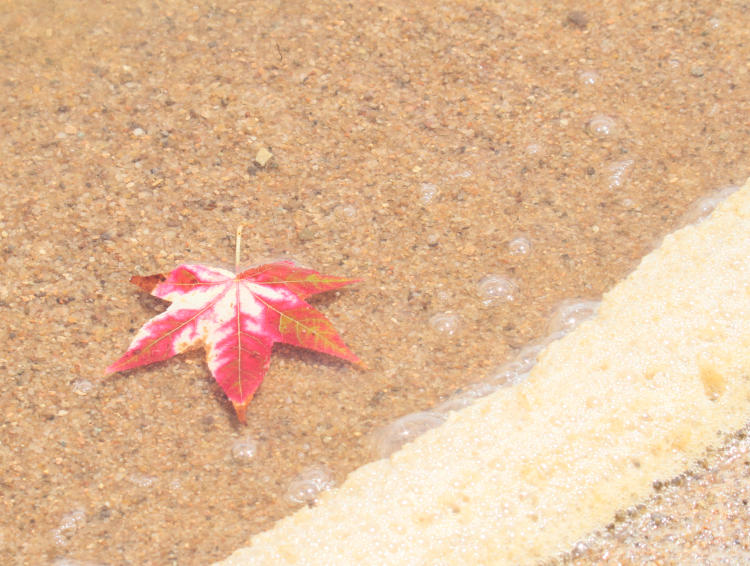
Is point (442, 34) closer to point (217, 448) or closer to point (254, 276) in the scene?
point (254, 276)

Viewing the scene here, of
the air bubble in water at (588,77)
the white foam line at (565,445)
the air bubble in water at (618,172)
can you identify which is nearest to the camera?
the white foam line at (565,445)

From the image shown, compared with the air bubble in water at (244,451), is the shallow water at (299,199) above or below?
above

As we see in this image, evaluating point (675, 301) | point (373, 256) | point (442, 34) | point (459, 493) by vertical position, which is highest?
point (442, 34)

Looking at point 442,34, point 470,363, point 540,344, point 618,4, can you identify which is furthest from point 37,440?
point 618,4

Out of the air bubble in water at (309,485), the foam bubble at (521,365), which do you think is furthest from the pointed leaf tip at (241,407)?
the foam bubble at (521,365)

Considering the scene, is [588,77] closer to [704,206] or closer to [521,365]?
[704,206]

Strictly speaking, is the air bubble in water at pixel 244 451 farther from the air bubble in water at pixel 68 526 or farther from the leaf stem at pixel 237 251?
the leaf stem at pixel 237 251

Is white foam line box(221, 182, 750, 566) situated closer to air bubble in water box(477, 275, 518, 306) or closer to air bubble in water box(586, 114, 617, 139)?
air bubble in water box(477, 275, 518, 306)
